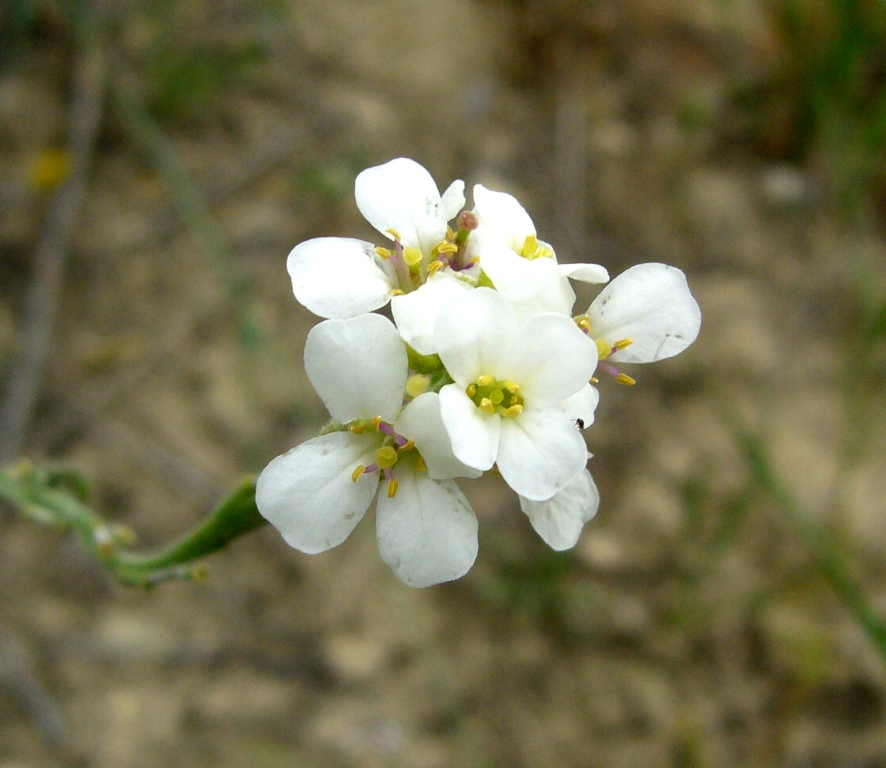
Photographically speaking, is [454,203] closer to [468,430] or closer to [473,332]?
[473,332]

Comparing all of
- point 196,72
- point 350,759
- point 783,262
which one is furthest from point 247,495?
point 783,262

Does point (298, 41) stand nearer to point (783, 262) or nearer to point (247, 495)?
point (783, 262)

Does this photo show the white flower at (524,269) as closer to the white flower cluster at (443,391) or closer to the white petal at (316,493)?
the white flower cluster at (443,391)

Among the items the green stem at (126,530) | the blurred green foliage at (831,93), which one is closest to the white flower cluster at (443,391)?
the green stem at (126,530)

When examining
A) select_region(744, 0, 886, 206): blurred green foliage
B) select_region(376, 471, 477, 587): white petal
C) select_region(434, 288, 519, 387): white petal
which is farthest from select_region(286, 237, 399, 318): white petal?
select_region(744, 0, 886, 206): blurred green foliage

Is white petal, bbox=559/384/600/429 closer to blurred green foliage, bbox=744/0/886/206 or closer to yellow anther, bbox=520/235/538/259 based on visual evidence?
yellow anther, bbox=520/235/538/259

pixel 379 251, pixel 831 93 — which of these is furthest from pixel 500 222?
pixel 831 93
